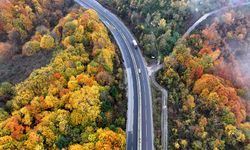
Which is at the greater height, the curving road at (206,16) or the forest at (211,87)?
the curving road at (206,16)

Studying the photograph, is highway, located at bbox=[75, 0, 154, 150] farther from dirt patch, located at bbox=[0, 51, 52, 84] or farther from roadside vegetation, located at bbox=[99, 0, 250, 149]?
dirt patch, located at bbox=[0, 51, 52, 84]

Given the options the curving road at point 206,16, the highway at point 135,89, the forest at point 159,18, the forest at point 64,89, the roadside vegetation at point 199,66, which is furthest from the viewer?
the curving road at point 206,16

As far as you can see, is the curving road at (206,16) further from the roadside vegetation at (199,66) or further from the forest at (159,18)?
the roadside vegetation at (199,66)

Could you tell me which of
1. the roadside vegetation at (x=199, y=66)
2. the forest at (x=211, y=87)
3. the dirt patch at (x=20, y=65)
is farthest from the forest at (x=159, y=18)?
the dirt patch at (x=20, y=65)

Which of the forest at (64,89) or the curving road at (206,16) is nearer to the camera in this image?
the forest at (64,89)

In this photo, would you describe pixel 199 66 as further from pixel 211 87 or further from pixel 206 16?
pixel 206 16

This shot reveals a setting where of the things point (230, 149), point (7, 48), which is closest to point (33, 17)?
point (7, 48)
